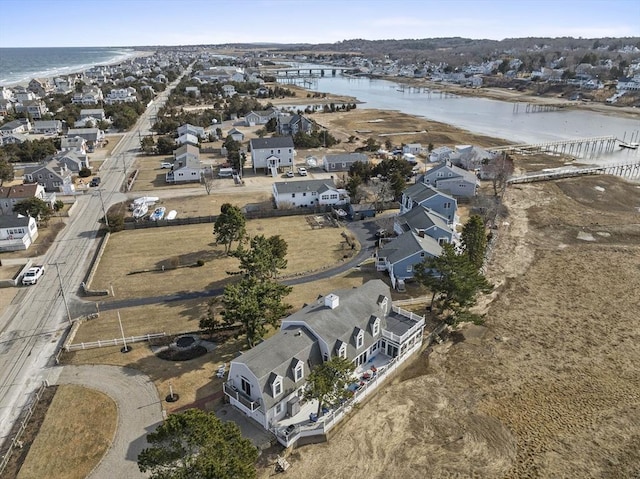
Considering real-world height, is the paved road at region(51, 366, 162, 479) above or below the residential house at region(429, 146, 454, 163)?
below

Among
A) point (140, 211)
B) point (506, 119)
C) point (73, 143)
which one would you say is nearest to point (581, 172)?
point (506, 119)

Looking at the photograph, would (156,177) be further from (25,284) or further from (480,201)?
(480,201)

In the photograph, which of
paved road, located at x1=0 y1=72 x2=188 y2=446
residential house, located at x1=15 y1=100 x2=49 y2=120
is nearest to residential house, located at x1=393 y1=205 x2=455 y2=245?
paved road, located at x1=0 y1=72 x2=188 y2=446

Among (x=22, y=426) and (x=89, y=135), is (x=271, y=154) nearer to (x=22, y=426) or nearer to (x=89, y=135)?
(x=89, y=135)

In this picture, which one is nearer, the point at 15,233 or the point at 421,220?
the point at 421,220

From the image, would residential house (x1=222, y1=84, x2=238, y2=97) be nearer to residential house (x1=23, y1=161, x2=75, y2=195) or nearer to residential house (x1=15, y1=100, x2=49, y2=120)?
residential house (x1=15, y1=100, x2=49, y2=120)


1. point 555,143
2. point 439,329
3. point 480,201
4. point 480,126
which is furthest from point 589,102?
point 439,329
